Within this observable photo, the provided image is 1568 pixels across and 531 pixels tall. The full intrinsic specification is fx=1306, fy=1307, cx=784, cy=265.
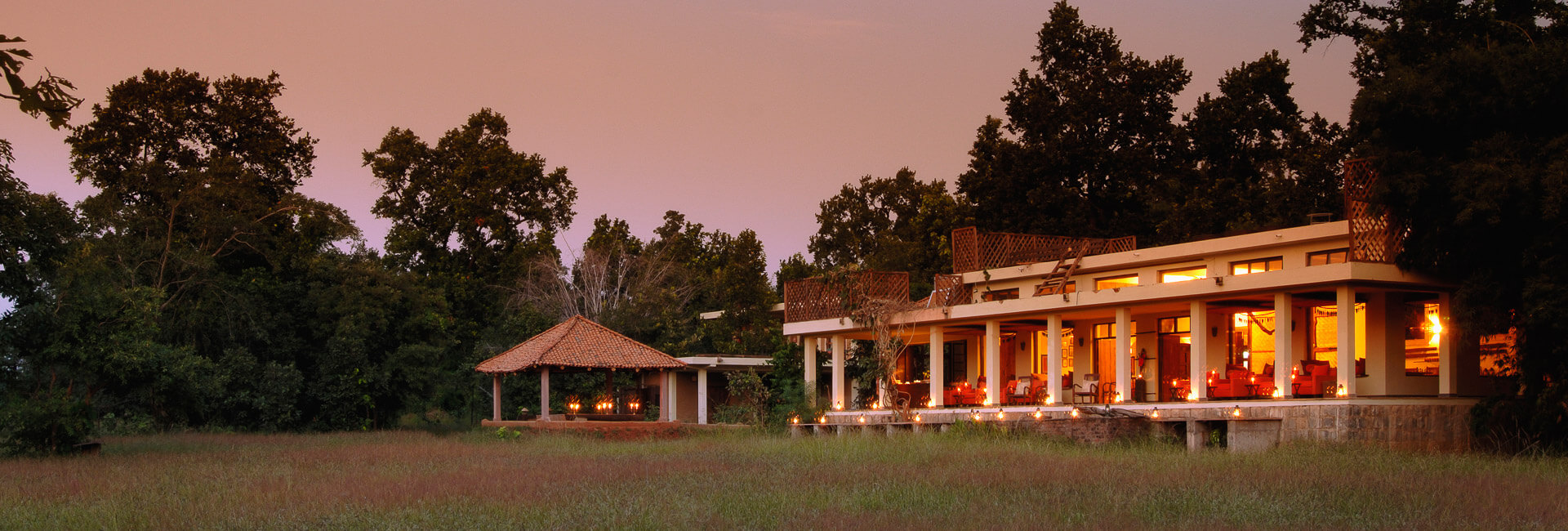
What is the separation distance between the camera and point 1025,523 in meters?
12.4

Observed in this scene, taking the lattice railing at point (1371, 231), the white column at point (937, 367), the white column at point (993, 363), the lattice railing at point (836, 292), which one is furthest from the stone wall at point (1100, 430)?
the lattice railing at point (836, 292)

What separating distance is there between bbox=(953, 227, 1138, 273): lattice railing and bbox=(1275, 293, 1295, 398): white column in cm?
731

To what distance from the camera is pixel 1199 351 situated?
2350 centimetres

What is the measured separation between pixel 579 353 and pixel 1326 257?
58.9 ft

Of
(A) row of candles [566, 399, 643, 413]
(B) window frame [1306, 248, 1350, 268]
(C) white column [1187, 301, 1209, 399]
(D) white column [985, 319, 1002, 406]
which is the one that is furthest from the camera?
(A) row of candles [566, 399, 643, 413]

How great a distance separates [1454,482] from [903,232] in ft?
127

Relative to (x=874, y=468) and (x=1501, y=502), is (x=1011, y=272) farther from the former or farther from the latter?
(x=1501, y=502)

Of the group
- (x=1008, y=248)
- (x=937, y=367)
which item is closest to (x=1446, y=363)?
(x=1008, y=248)

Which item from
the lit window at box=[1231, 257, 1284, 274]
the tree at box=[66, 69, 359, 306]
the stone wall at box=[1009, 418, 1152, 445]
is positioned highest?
the tree at box=[66, 69, 359, 306]

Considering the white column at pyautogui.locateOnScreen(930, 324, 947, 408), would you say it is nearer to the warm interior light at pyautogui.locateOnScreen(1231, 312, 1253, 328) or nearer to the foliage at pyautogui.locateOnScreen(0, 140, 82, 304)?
the warm interior light at pyautogui.locateOnScreen(1231, 312, 1253, 328)

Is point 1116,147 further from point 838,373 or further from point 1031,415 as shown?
point 1031,415

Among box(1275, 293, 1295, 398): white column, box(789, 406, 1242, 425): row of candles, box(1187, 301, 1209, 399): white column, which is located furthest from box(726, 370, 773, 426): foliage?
box(1275, 293, 1295, 398): white column

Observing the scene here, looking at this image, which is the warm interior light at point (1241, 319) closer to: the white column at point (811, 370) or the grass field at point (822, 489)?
the grass field at point (822, 489)

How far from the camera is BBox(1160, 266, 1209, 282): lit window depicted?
2678cm
